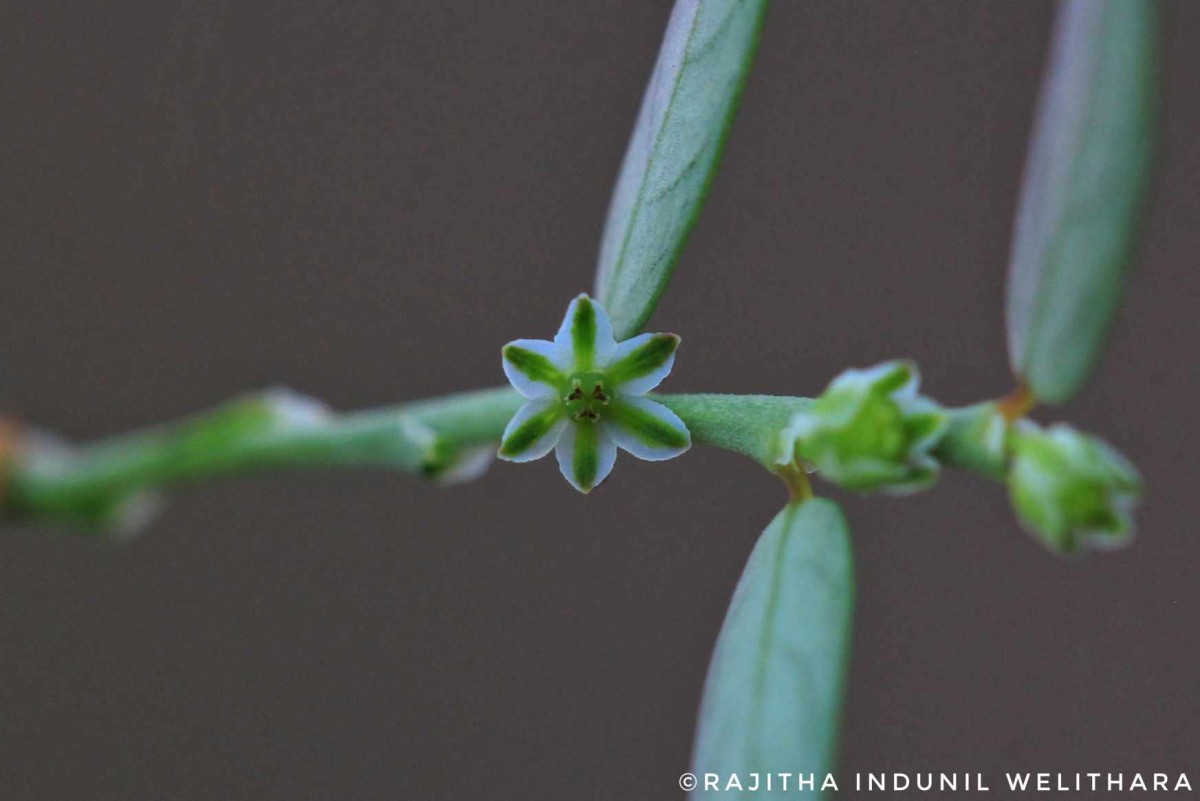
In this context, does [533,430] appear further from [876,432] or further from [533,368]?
[876,432]

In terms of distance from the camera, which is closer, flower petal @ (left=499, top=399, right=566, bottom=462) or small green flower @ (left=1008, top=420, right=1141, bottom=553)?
small green flower @ (left=1008, top=420, right=1141, bottom=553)

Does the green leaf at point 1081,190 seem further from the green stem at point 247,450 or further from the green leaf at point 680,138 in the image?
the green stem at point 247,450

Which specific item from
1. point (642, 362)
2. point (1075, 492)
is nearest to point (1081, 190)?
point (1075, 492)

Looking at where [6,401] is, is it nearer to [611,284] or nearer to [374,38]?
[611,284]

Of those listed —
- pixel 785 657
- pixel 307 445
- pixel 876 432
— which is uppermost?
pixel 307 445

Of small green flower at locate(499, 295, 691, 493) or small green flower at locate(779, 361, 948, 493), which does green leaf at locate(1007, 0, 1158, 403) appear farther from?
small green flower at locate(499, 295, 691, 493)

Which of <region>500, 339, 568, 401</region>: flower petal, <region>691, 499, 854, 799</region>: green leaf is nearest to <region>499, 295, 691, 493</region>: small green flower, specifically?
<region>500, 339, 568, 401</region>: flower petal
